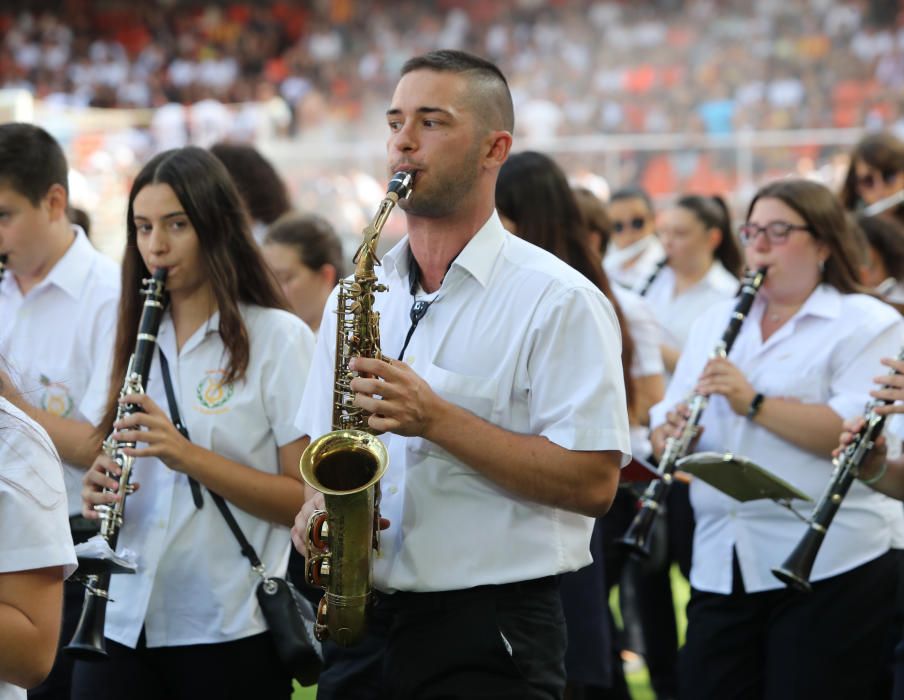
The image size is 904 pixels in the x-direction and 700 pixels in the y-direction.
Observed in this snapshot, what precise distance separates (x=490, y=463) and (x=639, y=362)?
8.82ft

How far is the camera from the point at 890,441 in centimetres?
414

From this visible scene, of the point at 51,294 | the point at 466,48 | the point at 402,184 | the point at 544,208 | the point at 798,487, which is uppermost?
the point at 466,48

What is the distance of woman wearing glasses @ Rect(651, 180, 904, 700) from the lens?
396 centimetres

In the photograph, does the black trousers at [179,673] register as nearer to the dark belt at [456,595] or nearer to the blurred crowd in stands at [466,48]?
the dark belt at [456,595]

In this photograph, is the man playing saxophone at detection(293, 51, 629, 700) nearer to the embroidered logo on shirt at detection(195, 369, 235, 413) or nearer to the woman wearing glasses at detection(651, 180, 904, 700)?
the embroidered logo on shirt at detection(195, 369, 235, 413)

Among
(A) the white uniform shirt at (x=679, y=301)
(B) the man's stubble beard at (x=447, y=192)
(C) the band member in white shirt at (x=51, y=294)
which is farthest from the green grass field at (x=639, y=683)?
(B) the man's stubble beard at (x=447, y=192)

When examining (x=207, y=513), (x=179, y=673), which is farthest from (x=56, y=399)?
(x=179, y=673)

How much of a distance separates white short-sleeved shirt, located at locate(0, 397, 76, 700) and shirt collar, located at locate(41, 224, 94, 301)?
1961 mm

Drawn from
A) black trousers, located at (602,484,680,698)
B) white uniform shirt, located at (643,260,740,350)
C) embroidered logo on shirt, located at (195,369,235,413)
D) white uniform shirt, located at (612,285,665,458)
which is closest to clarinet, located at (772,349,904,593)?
white uniform shirt, located at (612,285,665,458)

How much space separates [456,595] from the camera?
2.82m

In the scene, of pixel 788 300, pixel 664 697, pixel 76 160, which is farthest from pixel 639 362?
pixel 76 160

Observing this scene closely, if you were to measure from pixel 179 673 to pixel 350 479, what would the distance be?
1.04 meters

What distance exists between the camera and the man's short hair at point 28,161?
4.19 metres

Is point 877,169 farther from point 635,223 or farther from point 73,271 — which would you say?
point 73,271
